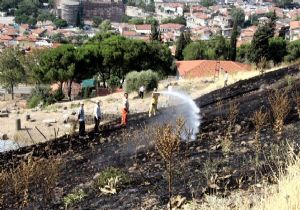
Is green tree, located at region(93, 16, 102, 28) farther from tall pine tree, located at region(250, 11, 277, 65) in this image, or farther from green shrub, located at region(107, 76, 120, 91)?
green shrub, located at region(107, 76, 120, 91)

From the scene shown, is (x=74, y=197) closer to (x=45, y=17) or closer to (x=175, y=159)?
(x=175, y=159)

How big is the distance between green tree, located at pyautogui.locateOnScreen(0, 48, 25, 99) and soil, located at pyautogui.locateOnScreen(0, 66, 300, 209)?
3093cm

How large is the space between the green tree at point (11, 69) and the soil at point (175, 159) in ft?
101

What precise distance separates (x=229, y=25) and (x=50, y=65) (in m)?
92.5

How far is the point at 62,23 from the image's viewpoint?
4402 inches

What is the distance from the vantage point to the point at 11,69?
41594 millimetres

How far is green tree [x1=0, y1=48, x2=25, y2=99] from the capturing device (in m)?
41.1

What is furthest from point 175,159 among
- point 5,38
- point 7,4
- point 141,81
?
point 7,4

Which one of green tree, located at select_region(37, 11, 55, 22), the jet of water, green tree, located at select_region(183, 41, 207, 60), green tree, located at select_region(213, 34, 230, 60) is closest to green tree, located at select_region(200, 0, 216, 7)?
green tree, located at select_region(37, 11, 55, 22)

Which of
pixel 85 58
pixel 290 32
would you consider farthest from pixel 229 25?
pixel 85 58

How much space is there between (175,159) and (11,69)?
3665 cm

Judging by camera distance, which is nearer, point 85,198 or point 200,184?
point 200,184

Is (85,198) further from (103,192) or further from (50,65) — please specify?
(50,65)

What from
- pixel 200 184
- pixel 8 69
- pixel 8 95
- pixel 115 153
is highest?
pixel 200 184
